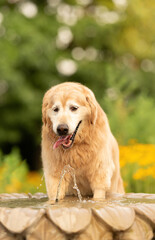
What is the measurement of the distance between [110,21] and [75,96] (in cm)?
1117

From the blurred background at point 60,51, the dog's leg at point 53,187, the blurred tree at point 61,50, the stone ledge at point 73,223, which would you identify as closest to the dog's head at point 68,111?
the dog's leg at point 53,187

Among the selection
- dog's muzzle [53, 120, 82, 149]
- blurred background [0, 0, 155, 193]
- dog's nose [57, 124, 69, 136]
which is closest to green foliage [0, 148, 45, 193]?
dog's muzzle [53, 120, 82, 149]

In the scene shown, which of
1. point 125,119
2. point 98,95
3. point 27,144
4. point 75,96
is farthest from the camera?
point 27,144

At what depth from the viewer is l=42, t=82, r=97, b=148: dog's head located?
3010 mm

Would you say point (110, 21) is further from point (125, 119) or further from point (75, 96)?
point (75, 96)

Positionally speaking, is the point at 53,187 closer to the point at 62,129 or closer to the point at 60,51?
the point at 62,129

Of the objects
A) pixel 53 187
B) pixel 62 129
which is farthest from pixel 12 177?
pixel 62 129

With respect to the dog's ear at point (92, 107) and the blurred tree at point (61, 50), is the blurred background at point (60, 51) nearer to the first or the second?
the blurred tree at point (61, 50)

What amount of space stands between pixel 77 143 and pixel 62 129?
34 cm

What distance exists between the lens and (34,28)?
42.0 feet

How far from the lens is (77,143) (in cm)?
325

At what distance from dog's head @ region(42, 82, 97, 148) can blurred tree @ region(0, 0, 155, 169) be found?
832 cm

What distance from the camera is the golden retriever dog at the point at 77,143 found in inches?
122

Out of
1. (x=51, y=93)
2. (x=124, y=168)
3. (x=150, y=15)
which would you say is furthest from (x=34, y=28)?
(x=51, y=93)
